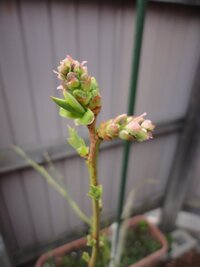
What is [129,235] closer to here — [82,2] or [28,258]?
[28,258]

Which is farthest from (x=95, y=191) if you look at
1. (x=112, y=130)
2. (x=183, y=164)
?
(x=183, y=164)

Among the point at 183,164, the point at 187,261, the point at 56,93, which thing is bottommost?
the point at 187,261

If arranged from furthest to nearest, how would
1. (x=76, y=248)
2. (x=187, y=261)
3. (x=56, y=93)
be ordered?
(x=187, y=261) → (x=76, y=248) → (x=56, y=93)

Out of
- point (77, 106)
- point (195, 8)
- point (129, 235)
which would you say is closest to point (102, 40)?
point (195, 8)

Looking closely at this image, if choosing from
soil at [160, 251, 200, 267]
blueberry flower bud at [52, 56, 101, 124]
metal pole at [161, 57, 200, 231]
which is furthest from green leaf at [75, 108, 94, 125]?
soil at [160, 251, 200, 267]

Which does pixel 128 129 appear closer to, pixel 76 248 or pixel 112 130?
pixel 112 130

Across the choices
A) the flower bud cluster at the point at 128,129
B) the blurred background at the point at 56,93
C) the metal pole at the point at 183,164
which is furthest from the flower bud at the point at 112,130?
the metal pole at the point at 183,164
